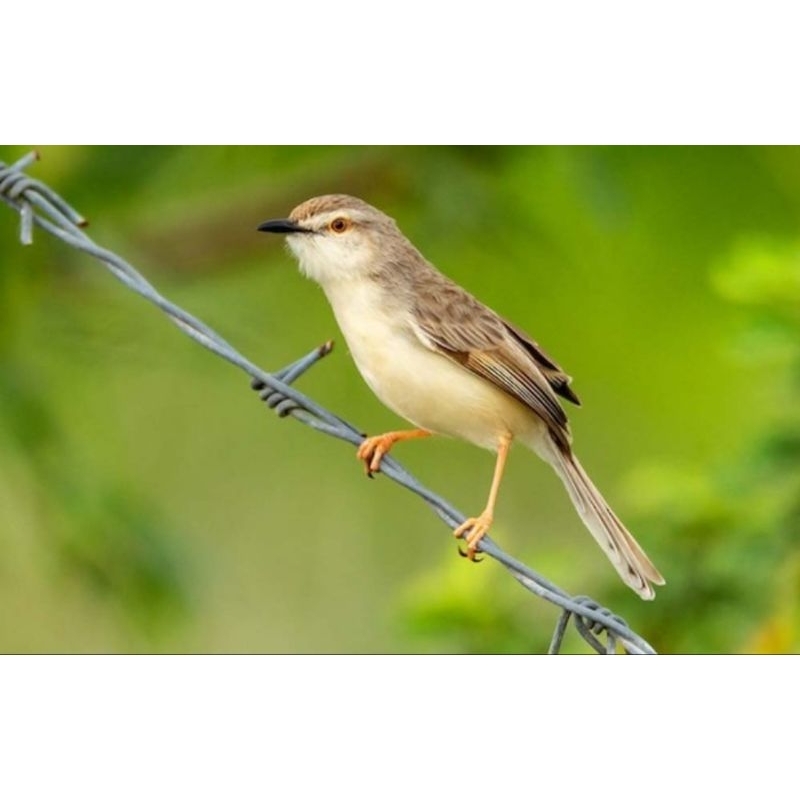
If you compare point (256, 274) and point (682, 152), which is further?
point (256, 274)

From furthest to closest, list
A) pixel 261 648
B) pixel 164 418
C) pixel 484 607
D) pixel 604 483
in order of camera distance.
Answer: pixel 164 418 < pixel 604 483 < pixel 261 648 < pixel 484 607

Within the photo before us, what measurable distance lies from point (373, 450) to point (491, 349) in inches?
14.1

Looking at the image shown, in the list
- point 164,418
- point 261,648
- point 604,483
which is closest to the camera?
point 261,648

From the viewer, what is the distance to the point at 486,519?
11.4 ft

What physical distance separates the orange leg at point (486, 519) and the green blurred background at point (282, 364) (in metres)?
1.73

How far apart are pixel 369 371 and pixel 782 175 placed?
303 centimetres

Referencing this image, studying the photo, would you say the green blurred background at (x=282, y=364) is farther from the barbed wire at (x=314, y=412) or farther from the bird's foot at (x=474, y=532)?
the barbed wire at (x=314, y=412)

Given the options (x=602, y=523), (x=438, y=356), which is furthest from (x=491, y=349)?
(x=602, y=523)

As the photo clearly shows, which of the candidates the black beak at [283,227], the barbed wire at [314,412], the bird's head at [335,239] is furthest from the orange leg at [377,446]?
the black beak at [283,227]

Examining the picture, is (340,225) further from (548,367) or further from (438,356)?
(548,367)

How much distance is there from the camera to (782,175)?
609cm

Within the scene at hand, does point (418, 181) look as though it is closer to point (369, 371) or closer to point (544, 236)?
point (544, 236)

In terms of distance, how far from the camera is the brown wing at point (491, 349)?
11.5 feet

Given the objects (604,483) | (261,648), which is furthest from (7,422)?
(604,483)
